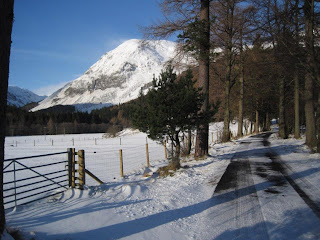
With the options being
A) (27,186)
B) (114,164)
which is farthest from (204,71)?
(27,186)

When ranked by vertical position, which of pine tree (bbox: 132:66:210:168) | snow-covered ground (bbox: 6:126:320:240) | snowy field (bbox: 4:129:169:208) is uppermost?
pine tree (bbox: 132:66:210:168)

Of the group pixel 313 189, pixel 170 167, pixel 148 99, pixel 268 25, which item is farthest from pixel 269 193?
pixel 268 25

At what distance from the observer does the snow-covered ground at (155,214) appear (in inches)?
143

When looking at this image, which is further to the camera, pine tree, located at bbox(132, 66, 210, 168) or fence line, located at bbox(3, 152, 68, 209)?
pine tree, located at bbox(132, 66, 210, 168)

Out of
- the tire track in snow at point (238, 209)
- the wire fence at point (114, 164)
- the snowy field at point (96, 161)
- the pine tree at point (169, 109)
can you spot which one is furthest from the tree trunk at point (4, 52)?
the wire fence at point (114, 164)

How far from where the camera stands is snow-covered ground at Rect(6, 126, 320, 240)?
143 inches

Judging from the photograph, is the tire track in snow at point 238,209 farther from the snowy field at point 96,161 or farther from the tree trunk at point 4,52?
the snowy field at point 96,161

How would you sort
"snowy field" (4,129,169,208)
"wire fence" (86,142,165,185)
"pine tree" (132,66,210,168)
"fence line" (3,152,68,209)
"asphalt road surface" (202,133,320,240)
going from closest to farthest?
"asphalt road surface" (202,133,320,240) → "fence line" (3,152,68,209) → "pine tree" (132,66,210,168) → "snowy field" (4,129,169,208) → "wire fence" (86,142,165,185)

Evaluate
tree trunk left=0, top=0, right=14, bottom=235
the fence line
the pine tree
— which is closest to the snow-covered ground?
the fence line

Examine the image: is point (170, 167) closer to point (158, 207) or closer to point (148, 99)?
point (148, 99)

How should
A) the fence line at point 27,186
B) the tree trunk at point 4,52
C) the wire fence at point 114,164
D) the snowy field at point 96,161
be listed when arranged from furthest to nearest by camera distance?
the wire fence at point 114,164 → the snowy field at point 96,161 → the fence line at point 27,186 → the tree trunk at point 4,52

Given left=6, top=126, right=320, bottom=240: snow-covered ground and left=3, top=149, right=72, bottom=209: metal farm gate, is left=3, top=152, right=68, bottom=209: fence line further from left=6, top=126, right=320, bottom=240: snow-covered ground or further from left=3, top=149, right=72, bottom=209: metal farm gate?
left=6, top=126, right=320, bottom=240: snow-covered ground

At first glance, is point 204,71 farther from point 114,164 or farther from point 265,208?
point 114,164

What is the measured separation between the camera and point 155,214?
446 cm
